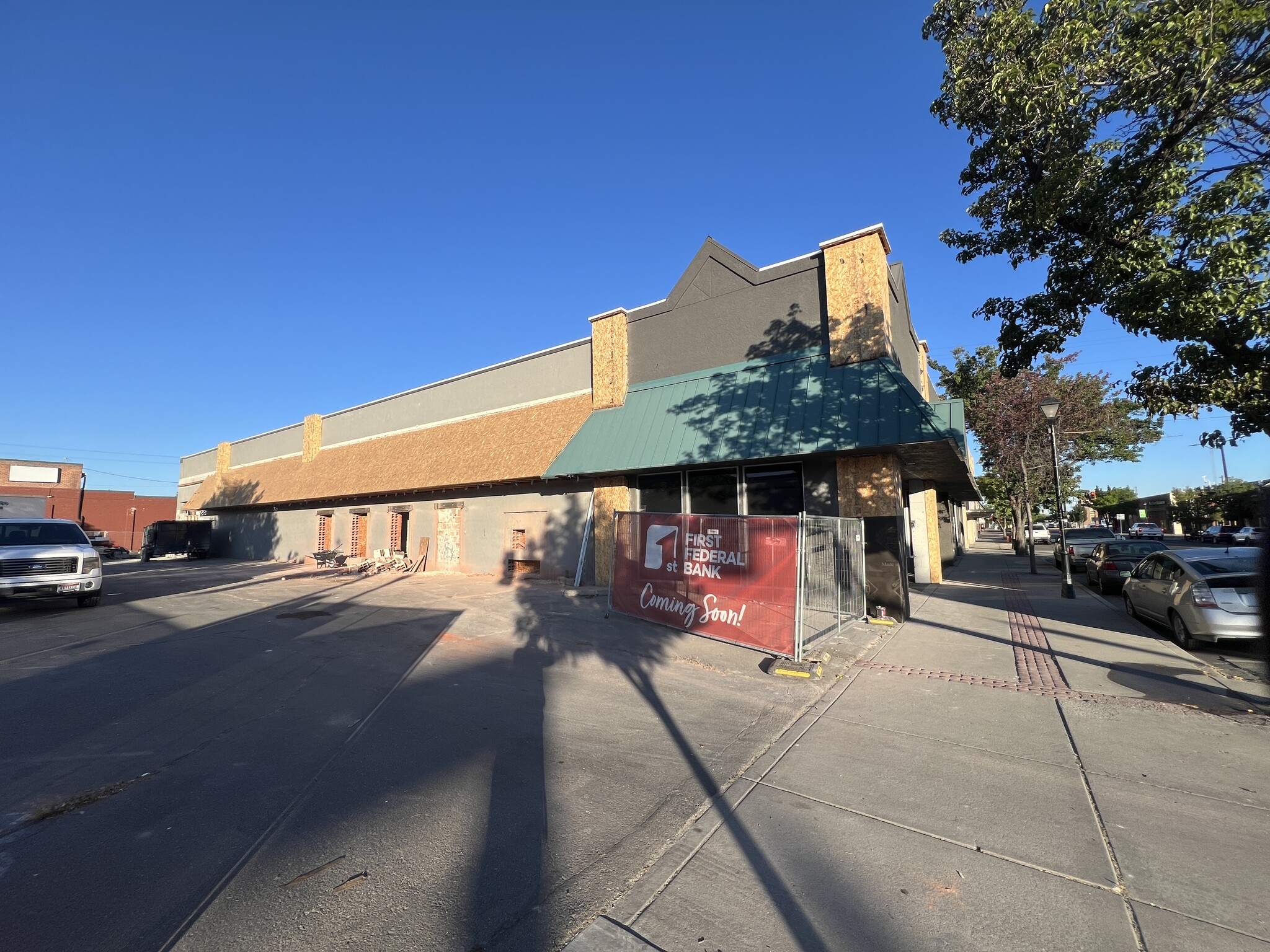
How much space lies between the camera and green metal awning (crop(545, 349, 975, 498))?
10.5 metres

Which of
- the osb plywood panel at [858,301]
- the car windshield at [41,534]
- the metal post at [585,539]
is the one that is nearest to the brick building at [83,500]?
the car windshield at [41,534]

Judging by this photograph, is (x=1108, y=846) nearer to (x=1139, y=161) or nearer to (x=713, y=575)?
(x=713, y=575)

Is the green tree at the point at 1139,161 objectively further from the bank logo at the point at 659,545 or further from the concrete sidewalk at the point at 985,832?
the bank logo at the point at 659,545

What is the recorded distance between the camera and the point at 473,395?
20703 millimetres

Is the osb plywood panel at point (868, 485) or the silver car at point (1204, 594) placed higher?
the osb plywood panel at point (868, 485)

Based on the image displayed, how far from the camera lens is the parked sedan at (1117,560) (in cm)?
1502

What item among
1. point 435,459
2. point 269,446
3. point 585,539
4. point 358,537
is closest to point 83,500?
point 269,446

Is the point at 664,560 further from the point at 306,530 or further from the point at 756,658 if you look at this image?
the point at 306,530

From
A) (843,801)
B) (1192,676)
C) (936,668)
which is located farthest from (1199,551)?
(843,801)

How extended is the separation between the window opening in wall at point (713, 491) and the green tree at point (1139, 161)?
21.5 ft

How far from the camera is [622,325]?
1573cm

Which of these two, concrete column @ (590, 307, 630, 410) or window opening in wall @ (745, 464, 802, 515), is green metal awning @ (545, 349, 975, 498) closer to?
concrete column @ (590, 307, 630, 410)

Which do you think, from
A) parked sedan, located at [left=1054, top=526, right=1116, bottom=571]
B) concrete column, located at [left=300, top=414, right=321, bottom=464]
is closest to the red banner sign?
parked sedan, located at [left=1054, top=526, right=1116, bottom=571]

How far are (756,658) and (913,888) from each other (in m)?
4.94
